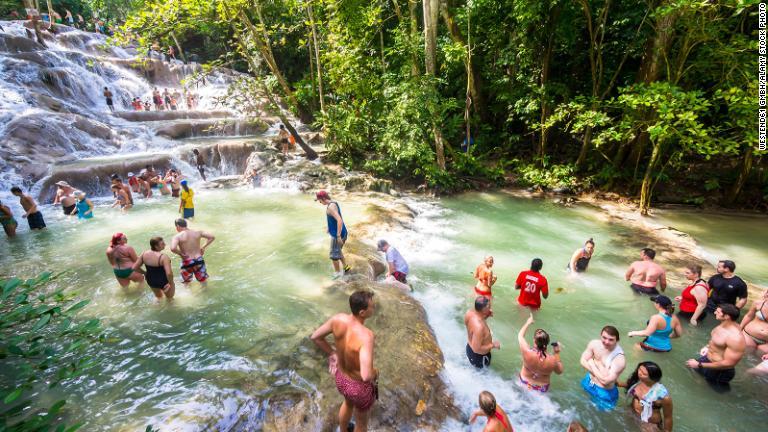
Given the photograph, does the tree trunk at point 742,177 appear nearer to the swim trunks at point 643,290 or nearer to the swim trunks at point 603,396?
the swim trunks at point 643,290

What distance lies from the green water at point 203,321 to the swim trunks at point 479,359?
6.59 feet

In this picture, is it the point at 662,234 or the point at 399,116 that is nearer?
the point at 662,234

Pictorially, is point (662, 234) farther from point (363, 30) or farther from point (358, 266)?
point (363, 30)

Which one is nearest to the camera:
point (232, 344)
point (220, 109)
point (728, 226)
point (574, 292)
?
point (232, 344)

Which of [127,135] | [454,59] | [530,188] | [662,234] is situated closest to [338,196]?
[454,59]

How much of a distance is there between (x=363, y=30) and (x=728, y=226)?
533 inches

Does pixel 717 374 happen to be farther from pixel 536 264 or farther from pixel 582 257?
pixel 582 257

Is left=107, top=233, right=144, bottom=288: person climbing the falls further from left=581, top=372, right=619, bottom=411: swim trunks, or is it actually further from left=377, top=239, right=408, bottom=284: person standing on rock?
left=581, top=372, right=619, bottom=411: swim trunks

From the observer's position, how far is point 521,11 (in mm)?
11156

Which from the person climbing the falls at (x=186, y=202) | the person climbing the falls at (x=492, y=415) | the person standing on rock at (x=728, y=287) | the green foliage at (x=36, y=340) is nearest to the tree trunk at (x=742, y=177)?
the person standing on rock at (x=728, y=287)

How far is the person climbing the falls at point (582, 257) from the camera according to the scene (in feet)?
24.1

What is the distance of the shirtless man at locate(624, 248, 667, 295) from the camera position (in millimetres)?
6387

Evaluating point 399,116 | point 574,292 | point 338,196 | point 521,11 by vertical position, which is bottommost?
point 574,292

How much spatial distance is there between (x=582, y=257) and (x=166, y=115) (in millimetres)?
21154
